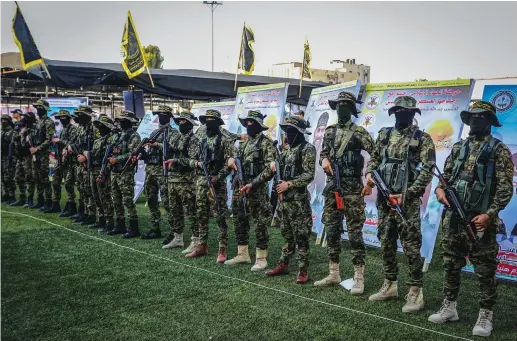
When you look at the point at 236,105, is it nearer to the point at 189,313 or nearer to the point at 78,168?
the point at 78,168

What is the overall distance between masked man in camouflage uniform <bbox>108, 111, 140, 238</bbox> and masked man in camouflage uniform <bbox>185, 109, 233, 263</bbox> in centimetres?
189

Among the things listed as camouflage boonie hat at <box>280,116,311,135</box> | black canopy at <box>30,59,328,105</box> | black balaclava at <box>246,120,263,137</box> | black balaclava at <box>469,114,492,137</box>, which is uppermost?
black canopy at <box>30,59,328,105</box>

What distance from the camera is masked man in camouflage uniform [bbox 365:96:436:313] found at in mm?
4789

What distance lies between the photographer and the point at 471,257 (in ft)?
14.5

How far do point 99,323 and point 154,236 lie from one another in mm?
3933

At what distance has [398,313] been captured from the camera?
191 inches

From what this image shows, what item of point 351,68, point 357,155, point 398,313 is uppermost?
point 351,68

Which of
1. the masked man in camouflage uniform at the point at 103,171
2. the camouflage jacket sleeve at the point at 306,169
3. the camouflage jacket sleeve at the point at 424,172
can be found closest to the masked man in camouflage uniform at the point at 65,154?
the masked man in camouflage uniform at the point at 103,171

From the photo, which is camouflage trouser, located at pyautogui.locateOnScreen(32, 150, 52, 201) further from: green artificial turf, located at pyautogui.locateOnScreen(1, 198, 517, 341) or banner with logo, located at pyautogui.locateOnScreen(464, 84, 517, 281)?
banner with logo, located at pyautogui.locateOnScreen(464, 84, 517, 281)

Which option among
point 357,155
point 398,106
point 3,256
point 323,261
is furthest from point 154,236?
point 398,106

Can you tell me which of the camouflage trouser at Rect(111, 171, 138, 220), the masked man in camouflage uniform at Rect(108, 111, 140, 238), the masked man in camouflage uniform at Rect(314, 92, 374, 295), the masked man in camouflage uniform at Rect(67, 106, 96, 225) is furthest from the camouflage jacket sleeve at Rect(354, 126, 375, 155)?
the masked man in camouflage uniform at Rect(67, 106, 96, 225)

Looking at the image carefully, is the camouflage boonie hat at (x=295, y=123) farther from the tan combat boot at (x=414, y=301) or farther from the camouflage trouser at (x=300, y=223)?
the tan combat boot at (x=414, y=301)

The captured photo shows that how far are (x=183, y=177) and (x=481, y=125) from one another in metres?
4.63

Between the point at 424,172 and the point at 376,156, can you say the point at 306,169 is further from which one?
the point at 424,172
